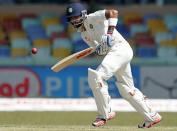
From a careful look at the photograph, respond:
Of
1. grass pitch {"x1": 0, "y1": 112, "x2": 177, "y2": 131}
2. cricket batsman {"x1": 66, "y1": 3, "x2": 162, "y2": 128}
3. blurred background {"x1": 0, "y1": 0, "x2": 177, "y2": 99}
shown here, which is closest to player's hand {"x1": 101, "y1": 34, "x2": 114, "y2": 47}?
→ cricket batsman {"x1": 66, "y1": 3, "x2": 162, "y2": 128}

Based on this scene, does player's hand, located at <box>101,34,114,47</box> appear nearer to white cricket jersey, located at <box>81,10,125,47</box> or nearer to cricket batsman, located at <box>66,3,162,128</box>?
cricket batsman, located at <box>66,3,162,128</box>

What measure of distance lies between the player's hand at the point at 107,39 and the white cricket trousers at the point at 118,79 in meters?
0.13

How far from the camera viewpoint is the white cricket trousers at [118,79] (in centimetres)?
772

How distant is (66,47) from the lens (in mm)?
15883

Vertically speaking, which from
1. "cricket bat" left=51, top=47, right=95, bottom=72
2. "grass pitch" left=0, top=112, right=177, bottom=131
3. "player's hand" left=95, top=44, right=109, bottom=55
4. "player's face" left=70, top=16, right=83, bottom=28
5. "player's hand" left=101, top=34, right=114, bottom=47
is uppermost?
"player's face" left=70, top=16, right=83, bottom=28

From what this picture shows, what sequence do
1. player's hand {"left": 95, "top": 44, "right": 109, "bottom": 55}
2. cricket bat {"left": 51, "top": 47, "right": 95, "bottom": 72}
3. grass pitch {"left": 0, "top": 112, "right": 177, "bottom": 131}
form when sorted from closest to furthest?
player's hand {"left": 95, "top": 44, "right": 109, "bottom": 55} < cricket bat {"left": 51, "top": 47, "right": 95, "bottom": 72} < grass pitch {"left": 0, "top": 112, "right": 177, "bottom": 131}

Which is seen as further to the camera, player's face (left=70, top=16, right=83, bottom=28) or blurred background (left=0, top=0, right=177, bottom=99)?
Result: blurred background (left=0, top=0, right=177, bottom=99)

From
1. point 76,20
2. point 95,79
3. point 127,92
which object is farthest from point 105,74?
point 76,20

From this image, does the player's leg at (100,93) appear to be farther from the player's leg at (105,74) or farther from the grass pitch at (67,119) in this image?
the grass pitch at (67,119)

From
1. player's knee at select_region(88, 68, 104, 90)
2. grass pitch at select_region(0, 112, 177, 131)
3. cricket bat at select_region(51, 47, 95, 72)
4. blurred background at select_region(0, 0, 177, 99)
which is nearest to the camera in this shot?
player's knee at select_region(88, 68, 104, 90)

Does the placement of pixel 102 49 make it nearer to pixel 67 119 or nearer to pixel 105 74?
pixel 105 74

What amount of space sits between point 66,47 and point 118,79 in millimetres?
7752

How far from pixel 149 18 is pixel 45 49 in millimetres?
2290

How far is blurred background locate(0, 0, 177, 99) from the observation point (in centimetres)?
1459
